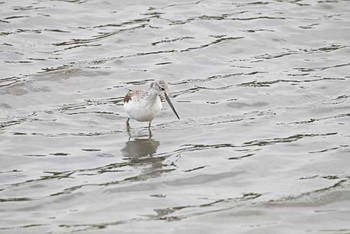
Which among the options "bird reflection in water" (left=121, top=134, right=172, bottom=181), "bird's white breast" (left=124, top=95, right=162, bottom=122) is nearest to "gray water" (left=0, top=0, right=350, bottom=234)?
"bird reflection in water" (left=121, top=134, right=172, bottom=181)

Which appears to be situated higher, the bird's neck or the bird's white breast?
the bird's neck

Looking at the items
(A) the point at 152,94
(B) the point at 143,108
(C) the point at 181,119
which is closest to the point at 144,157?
(B) the point at 143,108

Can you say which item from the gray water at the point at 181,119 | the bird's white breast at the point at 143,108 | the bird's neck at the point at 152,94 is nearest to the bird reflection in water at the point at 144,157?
the gray water at the point at 181,119

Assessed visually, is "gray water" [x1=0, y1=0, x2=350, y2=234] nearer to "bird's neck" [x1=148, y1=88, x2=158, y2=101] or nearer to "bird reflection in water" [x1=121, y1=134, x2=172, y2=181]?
"bird reflection in water" [x1=121, y1=134, x2=172, y2=181]

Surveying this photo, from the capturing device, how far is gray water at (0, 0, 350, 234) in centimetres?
1024

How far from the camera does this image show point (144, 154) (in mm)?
12531

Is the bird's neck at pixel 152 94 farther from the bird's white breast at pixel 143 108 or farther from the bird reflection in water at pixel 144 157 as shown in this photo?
the bird reflection in water at pixel 144 157

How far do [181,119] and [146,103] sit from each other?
1.05m

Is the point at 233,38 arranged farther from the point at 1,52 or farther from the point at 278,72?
the point at 1,52

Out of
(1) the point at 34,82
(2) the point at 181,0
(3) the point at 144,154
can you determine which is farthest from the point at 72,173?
(2) the point at 181,0

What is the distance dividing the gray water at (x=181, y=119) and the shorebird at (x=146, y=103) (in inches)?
13.0

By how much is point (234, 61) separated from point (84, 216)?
7.18 meters

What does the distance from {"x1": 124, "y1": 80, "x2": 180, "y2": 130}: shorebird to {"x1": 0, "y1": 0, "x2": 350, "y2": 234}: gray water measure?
331 mm

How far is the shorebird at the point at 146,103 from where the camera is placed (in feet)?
42.9
